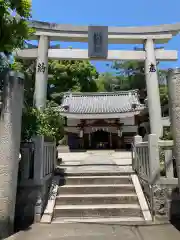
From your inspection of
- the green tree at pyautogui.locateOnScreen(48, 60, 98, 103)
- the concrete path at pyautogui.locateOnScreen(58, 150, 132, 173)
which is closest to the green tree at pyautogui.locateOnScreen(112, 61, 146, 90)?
the green tree at pyautogui.locateOnScreen(48, 60, 98, 103)

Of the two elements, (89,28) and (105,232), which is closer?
(105,232)

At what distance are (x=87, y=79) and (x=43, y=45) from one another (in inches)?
846

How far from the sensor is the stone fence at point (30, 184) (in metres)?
4.86

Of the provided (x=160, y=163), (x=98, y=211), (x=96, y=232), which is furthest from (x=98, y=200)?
(x=160, y=163)

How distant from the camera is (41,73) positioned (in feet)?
27.2

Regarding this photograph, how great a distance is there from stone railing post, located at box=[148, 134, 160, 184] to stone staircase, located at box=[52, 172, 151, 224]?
2.45 ft

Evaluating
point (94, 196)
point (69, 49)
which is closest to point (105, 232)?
point (94, 196)

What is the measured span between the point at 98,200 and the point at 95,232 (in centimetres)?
135

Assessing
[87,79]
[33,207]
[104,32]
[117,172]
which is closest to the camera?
[33,207]

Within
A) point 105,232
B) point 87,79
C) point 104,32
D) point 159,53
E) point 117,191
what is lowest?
point 105,232

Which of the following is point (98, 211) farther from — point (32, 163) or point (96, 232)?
point (32, 163)

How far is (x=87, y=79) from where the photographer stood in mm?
29797

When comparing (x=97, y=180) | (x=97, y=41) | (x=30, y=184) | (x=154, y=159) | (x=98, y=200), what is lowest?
(x=98, y=200)

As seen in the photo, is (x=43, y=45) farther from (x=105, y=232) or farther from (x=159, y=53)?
(x=105, y=232)
